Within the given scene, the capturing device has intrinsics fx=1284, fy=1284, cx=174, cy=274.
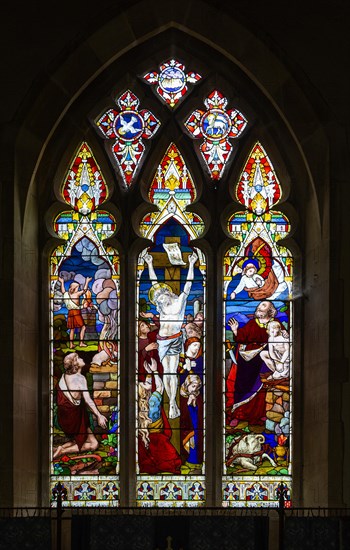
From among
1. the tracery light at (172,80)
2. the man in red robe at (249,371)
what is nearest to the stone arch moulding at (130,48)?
the tracery light at (172,80)

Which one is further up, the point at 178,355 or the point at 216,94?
the point at 216,94

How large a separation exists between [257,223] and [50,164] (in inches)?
81.4

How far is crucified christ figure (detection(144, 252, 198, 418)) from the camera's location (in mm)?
12148

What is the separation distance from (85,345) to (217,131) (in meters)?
2.44

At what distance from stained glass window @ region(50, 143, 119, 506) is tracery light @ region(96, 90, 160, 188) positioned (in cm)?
26

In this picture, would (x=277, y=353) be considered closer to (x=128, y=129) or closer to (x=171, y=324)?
(x=171, y=324)

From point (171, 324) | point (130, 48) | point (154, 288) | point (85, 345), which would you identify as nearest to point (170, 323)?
point (171, 324)

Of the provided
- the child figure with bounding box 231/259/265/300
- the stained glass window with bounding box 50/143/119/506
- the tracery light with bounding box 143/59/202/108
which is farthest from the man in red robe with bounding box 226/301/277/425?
the tracery light with bounding box 143/59/202/108

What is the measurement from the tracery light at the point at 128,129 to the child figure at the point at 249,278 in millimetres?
1456

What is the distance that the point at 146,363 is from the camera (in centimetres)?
1216

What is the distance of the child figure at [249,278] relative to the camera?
12258mm

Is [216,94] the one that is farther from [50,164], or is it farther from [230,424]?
[230,424]

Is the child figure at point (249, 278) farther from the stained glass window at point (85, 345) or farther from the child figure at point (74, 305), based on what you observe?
the child figure at point (74, 305)
